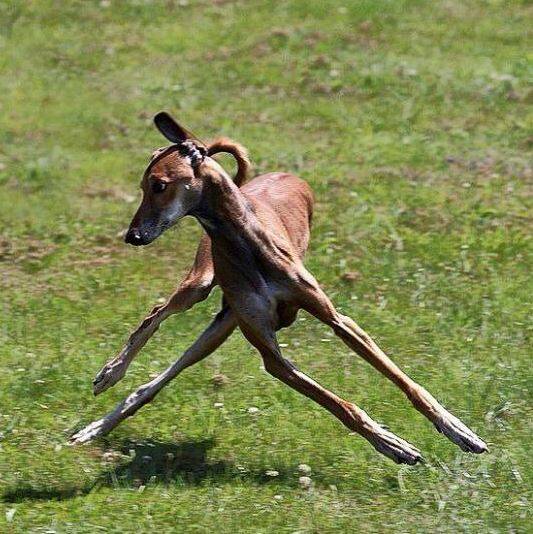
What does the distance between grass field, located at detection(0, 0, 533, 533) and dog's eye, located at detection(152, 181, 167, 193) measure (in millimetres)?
1539

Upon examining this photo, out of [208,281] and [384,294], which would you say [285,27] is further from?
[208,281]

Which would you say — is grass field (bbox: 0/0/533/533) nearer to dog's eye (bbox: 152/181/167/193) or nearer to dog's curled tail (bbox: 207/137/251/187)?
dog's curled tail (bbox: 207/137/251/187)

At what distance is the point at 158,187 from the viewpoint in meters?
6.40

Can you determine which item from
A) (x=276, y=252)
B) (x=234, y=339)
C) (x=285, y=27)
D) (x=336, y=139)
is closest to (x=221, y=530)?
(x=276, y=252)

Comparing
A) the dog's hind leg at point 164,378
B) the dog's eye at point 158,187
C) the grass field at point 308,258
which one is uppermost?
the dog's eye at point 158,187

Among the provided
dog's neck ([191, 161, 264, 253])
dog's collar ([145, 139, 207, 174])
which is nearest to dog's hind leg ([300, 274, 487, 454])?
dog's neck ([191, 161, 264, 253])

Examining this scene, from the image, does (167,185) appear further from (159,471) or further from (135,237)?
(159,471)

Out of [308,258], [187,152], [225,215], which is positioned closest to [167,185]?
[187,152]

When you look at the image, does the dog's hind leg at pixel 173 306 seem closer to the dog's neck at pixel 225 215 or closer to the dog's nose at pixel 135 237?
the dog's neck at pixel 225 215

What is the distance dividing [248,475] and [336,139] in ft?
20.3

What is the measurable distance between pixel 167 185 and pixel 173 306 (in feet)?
4.37

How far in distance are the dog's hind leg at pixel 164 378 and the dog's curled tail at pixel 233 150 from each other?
0.78m

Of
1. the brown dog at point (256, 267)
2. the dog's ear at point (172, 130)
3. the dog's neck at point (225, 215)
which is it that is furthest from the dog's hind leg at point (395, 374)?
the dog's ear at point (172, 130)

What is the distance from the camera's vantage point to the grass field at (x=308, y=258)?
679 centimetres
